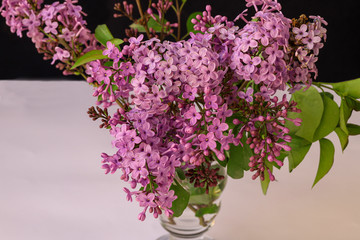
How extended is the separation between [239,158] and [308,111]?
12 centimetres

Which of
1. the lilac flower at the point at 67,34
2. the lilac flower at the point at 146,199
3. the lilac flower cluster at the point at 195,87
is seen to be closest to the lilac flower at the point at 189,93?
the lilac flower cluster at the point at 195,87

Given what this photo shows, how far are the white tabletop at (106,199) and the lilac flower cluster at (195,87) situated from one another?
17.0 inches

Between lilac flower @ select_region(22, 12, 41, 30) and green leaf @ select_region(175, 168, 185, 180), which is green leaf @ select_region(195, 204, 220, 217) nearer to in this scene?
green leaf @ select_region(175, 168, 185, 180)

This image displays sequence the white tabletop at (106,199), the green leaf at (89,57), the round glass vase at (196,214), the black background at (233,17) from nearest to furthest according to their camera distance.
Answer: the green leaf at (89,57)
the round glass vase at (196,214)
the white tabletop at (106,199)
the black background at (233,17)

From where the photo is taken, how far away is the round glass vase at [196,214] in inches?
35.4

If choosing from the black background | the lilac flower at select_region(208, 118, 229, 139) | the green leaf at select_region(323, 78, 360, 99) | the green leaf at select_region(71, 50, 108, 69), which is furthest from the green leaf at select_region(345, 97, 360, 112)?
the black background

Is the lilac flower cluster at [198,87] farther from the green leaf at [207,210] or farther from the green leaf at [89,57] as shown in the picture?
the green leaf at [207,210]

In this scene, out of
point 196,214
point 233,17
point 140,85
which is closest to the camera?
point 140,85

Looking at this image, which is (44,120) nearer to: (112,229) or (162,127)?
(112,229)

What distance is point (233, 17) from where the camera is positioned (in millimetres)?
2277

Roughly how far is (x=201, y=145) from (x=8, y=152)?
85 cm

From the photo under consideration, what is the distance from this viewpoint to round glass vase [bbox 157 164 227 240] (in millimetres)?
Answer: 898

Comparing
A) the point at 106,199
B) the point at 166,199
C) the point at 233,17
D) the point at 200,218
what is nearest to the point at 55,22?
the point at 166,199

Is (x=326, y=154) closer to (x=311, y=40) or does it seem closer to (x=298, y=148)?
(x=298, y=148)
